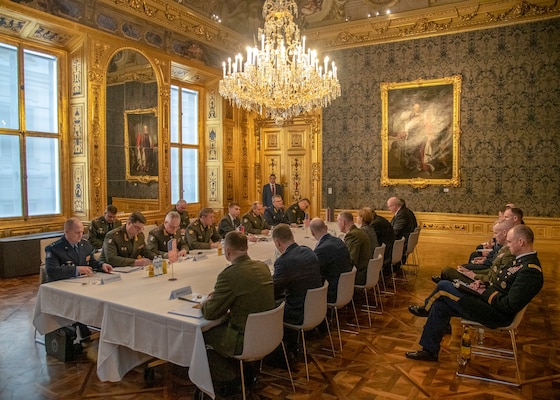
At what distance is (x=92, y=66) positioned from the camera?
855 centimetres

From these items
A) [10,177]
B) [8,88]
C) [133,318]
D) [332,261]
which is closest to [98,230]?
[10,177]

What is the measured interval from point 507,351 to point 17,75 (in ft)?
28.3

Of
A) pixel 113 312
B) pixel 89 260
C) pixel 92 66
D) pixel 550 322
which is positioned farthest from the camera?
pixel 92 66

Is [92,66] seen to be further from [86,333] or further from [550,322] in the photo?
[550,322]

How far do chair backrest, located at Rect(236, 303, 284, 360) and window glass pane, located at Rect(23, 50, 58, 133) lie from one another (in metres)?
7.01

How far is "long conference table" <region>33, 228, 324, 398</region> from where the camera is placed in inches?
126

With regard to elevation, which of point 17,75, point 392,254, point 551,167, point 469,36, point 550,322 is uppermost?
point 469,36

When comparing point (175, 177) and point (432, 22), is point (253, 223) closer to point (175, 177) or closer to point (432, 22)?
point (175, 177)

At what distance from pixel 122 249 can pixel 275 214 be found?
4660mm

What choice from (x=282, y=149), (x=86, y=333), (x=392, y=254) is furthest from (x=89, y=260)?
(x=282, y=149)

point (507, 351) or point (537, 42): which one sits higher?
point (537, 42)

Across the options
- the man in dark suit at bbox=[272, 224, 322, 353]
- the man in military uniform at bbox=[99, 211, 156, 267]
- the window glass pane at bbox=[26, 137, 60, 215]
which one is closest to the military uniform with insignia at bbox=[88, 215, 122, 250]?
the window glass pane at bbox=[26, 137, 60, 215]

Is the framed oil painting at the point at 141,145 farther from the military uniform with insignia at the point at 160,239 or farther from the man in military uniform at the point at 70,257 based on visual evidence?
the man in military uniform at the point at 70,257

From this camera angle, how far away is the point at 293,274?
3.90m
